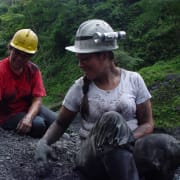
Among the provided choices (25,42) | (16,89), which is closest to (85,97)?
(25,42)

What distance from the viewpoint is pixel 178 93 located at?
7.01 meters

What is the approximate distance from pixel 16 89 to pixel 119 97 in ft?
7.35

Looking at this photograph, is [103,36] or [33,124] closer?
[103,36]

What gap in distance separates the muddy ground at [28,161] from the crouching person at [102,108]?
1.31 ft

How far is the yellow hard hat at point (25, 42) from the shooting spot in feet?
16.9

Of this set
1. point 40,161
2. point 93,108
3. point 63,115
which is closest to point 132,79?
point 93,108

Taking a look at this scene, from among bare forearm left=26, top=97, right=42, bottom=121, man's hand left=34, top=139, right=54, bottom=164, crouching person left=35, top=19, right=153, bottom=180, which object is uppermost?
crouching person left=35, top=19, right=153, bottom=180

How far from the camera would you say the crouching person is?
10.00 feet

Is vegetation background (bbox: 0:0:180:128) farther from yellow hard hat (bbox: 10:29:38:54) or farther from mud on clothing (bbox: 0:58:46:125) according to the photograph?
yellow hard hat (bbox: 10:29:38:54)

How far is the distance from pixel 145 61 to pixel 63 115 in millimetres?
6777

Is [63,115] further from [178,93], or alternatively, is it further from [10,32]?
[10,32]

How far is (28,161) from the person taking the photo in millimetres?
4469

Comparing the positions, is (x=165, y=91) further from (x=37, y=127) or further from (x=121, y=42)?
(x=121, y=42)

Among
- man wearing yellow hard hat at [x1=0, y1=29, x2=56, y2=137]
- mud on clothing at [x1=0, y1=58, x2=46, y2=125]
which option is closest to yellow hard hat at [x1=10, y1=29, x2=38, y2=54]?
man wearing yellow hard hat at [x1=0, y1=29, x2=56, y2=137]
